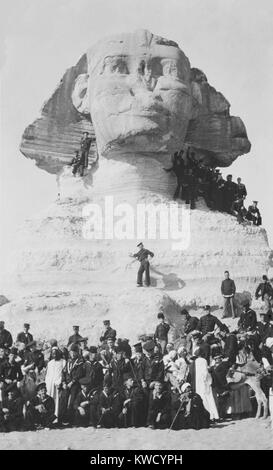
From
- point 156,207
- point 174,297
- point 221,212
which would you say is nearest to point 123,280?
point 174,297

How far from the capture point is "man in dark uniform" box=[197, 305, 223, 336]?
1820 cm

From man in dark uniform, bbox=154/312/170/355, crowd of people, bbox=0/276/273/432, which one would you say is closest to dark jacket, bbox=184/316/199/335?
man in dark uniform, bbox=154/312/170/355

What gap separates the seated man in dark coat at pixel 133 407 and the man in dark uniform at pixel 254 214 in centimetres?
1008

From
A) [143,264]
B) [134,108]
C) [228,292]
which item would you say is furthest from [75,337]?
[134,108]

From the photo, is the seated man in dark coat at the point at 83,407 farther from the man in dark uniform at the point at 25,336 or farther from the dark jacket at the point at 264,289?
the dark jacket at the point at 264,289

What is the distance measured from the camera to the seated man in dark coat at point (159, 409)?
15.2 m

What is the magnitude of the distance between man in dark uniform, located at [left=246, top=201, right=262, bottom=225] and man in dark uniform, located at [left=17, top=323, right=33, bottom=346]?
869 cm

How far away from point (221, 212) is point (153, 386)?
9574 millimetres

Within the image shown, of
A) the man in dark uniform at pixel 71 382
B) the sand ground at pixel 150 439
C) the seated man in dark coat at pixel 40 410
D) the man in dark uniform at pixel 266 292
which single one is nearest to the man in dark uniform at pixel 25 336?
the man in dark uniform at pixel 71 382

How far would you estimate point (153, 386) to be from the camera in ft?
50.6

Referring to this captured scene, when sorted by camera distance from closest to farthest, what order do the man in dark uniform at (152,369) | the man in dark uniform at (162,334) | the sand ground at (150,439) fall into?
the sand ground at (150,439), the man in dark uniform at (152,369), the man in dark uniform at (162,334)

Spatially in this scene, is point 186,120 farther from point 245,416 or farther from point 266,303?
point 245,416

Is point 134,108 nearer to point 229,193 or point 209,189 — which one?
point 209,189

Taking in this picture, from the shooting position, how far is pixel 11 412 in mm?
15344
